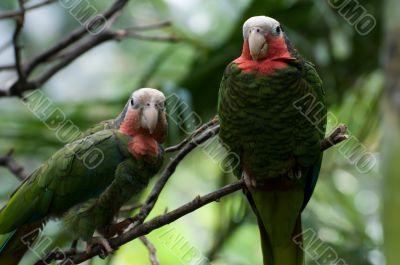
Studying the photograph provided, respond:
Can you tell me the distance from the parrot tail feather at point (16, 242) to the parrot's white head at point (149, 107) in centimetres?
48

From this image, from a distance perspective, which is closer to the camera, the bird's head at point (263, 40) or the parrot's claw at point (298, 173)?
the bird's head at point (263, 40)

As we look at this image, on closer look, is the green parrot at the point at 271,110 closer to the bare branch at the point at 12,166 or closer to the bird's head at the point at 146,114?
the bird's head at the point at 146,114

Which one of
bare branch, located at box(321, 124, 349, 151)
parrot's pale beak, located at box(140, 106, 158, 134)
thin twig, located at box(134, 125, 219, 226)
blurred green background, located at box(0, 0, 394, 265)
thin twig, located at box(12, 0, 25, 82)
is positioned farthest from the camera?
blurred green background, located at box(0, 0, 394, 265)

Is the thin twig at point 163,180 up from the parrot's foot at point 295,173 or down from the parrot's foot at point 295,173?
up

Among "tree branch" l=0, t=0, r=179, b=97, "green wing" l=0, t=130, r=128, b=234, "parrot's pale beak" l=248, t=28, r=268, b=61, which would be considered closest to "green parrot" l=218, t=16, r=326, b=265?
"parrot's pale beak" l=248, t=28, r=268, b=61

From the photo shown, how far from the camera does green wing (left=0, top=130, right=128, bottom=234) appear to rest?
1.87 metres

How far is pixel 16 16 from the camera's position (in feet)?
6.88

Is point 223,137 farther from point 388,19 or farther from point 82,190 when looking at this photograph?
point 388,19

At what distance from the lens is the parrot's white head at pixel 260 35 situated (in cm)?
181

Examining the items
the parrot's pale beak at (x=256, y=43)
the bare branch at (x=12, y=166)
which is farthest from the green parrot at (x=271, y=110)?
the bare branch at (x=12, y=166)

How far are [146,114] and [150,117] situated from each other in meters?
0.02

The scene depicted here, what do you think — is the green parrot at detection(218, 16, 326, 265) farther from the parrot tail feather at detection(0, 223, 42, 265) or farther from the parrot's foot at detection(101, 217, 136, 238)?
the parrot tail feather at detection(0, 223, 42, 265)

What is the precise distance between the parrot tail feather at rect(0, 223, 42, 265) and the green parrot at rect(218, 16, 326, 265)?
2.18 feet

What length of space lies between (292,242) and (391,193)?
3.08 feet
